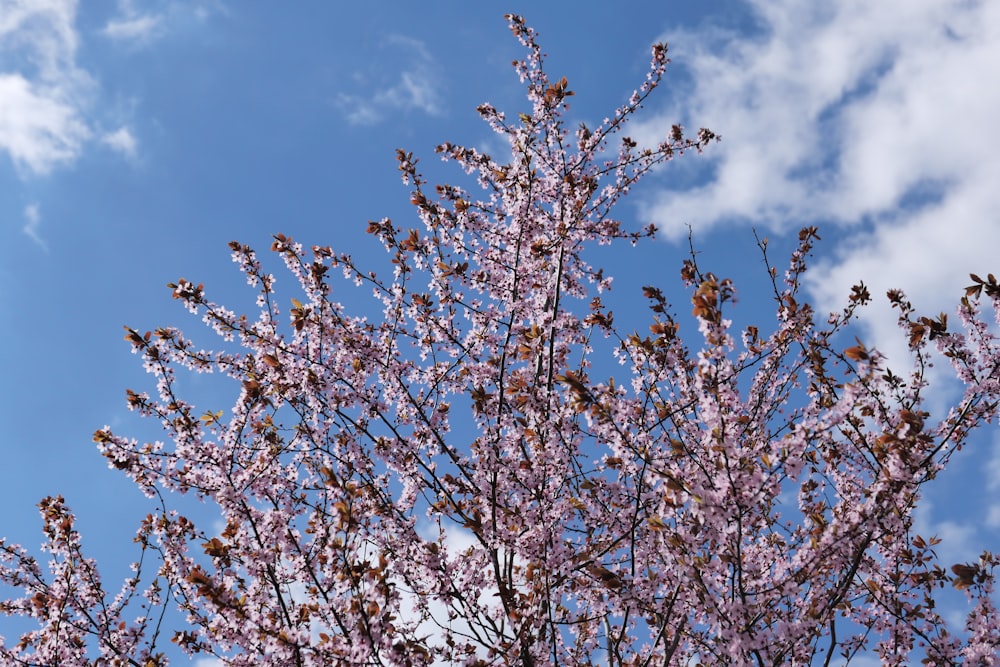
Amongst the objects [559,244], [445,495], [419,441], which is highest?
[559,244]

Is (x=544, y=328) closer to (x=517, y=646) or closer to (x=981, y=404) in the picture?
(x=517, y=646)

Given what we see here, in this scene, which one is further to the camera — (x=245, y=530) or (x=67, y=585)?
(x=67, y=585)

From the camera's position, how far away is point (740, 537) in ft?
17.3

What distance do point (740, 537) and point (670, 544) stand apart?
0.60 m

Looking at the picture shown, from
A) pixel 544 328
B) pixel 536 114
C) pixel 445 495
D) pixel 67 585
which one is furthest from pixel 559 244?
pixel 67 585

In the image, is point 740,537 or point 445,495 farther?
point 445,495

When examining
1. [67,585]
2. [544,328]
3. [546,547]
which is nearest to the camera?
[546,547]

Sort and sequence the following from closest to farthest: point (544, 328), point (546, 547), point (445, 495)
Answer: point (546, 547) → point (445, 495) → point (544, 328)

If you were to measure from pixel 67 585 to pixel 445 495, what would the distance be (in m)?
4.57

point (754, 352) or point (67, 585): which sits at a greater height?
point (754, 352)

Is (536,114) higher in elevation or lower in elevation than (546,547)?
higher

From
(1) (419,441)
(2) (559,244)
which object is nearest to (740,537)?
(1) (419,441)

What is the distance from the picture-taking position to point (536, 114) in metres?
9.65

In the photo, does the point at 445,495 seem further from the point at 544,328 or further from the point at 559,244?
the point at 559,244
